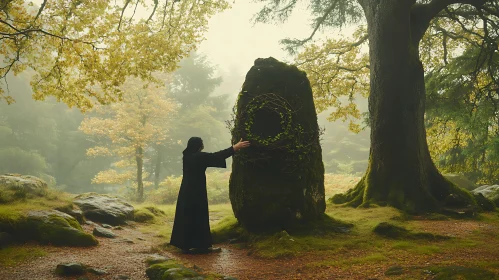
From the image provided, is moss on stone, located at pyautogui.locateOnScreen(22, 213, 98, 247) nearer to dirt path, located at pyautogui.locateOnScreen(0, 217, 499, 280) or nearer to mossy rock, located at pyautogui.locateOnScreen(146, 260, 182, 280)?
dirt path, located at pyautogui.locateOnScreen(0, 217, 499, 280)

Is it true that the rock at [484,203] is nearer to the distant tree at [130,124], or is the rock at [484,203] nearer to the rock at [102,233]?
the rock at [102,233]

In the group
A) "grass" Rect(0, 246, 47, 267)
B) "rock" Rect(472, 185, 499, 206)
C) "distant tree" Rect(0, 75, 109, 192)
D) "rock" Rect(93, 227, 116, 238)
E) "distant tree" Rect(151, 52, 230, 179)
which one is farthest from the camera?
"distant tree" Rect(151, 52, 230, 179)

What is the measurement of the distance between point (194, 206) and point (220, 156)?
1.10m

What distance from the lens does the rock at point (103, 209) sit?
9.21m

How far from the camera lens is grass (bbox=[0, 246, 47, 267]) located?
16.2 feet

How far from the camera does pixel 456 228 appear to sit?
6285 mm

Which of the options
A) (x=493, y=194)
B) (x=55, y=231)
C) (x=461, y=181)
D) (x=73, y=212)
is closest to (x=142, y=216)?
(x=73, y=212)

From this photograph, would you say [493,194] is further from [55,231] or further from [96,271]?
[55,231]

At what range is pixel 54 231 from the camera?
245 inches

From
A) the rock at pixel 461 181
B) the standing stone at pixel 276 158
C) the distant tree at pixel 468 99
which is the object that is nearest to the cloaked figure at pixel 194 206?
the standing stone at pixel 276 158

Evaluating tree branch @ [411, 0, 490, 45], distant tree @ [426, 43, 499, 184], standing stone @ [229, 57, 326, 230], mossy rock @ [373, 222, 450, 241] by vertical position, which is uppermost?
tree branch @ [411, 0, 490, 45]

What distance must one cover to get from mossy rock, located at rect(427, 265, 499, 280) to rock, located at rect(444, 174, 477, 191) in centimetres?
1266

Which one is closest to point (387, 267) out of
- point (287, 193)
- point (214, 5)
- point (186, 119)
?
point (287, 193)

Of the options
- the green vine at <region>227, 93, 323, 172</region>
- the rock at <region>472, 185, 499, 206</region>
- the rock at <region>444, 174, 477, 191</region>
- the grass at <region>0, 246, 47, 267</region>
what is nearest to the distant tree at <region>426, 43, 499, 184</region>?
the rock at <region>472, 185, 499, 206</region>
